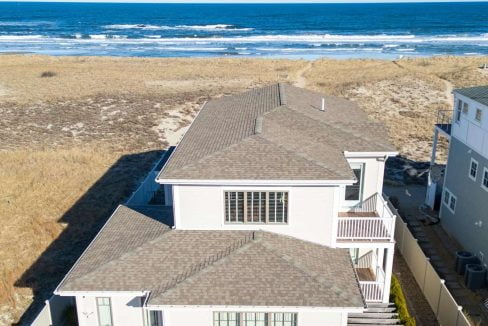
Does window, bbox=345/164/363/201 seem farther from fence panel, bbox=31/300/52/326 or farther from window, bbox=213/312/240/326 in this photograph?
fence panel, bbox=31/300/52/326

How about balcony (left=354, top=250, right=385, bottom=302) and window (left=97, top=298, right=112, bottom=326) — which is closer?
window (left=97, top=298, right=112, bottom=326)

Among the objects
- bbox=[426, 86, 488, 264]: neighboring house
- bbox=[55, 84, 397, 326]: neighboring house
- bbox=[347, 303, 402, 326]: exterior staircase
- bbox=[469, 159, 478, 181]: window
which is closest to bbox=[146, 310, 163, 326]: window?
bbox=[55, 84, 397, 326]: neighboring house

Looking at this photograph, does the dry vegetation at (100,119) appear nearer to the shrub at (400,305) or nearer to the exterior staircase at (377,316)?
the exterior staircase at (377,316)

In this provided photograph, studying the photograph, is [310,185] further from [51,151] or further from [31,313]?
[51,151]

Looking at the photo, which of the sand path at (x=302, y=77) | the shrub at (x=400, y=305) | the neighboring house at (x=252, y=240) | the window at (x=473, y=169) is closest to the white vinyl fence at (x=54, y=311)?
the neighboring house at (x=252, y=240)

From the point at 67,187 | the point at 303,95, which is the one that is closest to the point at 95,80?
the point at 67,187

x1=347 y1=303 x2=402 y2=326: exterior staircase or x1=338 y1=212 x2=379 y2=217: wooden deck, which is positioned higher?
x1=338 y1=212 x2=379 y2=217: wooden deck

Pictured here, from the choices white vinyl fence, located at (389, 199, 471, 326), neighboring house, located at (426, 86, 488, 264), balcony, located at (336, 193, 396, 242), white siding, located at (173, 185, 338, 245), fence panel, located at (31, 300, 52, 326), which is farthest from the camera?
neighboring house, located at (426, 86, 488, 264)
